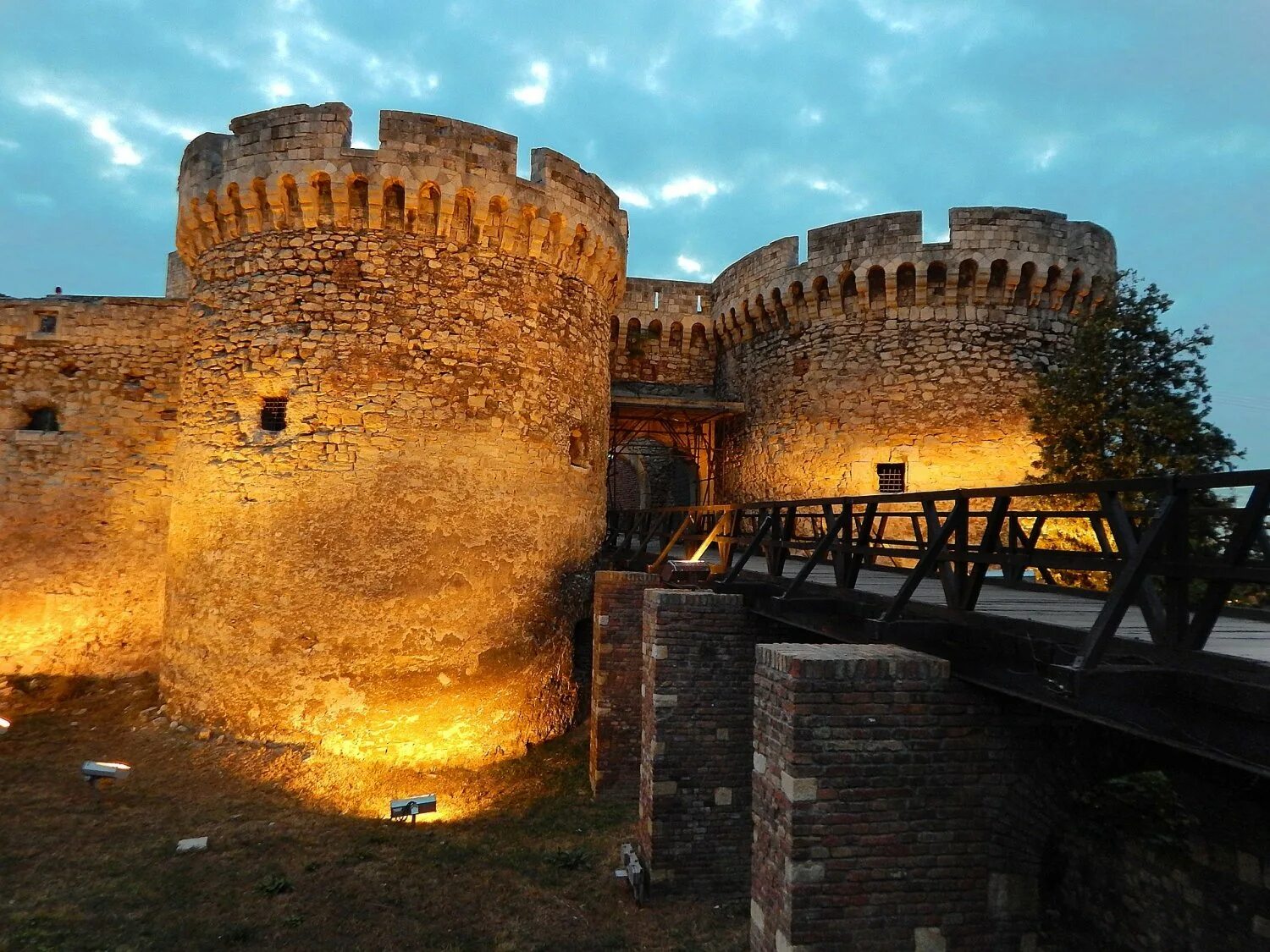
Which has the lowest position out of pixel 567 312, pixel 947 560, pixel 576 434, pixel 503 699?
pixel 503 699

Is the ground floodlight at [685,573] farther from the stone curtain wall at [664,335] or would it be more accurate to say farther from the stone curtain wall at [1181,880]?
the stone curtain wall at [664,335]

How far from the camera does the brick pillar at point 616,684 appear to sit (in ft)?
29.9

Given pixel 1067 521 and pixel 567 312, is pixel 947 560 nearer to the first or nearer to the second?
pixel 567 312

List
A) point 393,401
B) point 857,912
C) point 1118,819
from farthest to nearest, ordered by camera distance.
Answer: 1. point 393,401
2. point 1118,819
3. point 857,912

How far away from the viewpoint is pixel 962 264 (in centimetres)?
1316

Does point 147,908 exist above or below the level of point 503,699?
below

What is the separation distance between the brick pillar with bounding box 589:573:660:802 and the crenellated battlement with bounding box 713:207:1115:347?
798 cm

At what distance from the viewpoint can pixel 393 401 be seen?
9227 mm

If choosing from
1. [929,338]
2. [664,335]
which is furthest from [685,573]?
[664,335]

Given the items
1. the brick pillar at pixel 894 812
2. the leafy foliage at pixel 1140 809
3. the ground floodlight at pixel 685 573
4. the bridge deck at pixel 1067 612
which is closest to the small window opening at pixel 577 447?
the ground floodlight at pixel 685 573

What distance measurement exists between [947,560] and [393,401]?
7.28 meters

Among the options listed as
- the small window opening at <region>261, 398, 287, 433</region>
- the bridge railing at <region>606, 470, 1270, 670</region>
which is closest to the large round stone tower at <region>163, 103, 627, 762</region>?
the small window opening at <region>261, 398, 287, 433</region>

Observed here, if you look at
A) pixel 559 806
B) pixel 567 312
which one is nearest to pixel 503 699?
pixel 559 806

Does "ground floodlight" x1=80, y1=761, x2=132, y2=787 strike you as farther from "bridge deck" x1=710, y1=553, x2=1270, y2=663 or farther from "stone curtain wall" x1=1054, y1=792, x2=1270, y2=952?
"stone curtain wall" x1=1054, y1=792, x2=1270, y2=952
